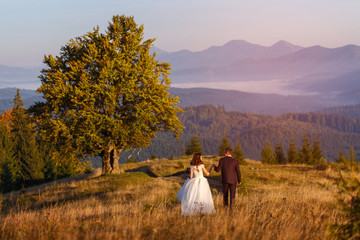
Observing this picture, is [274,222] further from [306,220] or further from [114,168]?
[114,168]

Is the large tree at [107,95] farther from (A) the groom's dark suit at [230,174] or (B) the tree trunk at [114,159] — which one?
(A) the groom's dark suit at [230,174]

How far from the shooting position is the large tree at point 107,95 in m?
24.0

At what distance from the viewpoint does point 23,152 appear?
60.9m

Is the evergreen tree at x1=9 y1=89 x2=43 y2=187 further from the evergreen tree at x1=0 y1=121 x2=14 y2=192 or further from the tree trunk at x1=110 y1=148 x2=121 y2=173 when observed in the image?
the tree trunk at x1=110 y1=148 x2=121 y2=173

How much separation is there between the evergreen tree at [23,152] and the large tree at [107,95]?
38300 mm

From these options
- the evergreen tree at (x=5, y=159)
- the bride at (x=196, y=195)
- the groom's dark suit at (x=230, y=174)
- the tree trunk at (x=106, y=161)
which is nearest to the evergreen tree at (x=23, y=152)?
the evergreen tree at (x=5, y=159)

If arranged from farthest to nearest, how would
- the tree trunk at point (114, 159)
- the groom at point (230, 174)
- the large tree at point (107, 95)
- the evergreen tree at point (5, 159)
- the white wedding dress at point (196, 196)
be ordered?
the evergreen tree at point (5, 159)
the tree trunk at point (114, 159)
the large tree at point (107, 95)
the groom at point (230, 174)
the white wedding dress at point (196, 196)

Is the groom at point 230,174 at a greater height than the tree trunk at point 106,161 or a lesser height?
greater

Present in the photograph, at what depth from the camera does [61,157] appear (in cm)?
2683

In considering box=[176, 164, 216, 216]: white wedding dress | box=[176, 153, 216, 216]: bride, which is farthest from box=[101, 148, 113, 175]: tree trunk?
box=[176, 164, 216, 216]: white wedding dress

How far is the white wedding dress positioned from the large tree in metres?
13.7

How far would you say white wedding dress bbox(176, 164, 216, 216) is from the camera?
10336mm

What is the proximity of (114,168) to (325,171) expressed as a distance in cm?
1979

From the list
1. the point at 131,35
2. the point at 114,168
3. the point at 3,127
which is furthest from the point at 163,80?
the point at 3,127
